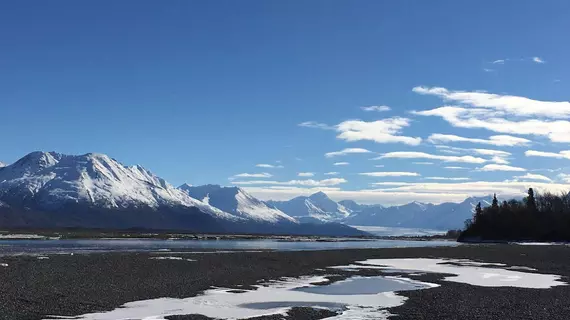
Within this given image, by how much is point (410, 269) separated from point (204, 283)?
25125mm

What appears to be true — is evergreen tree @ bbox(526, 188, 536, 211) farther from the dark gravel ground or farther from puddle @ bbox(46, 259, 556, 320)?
puddle @ bbox(46, 259, 556, 320)

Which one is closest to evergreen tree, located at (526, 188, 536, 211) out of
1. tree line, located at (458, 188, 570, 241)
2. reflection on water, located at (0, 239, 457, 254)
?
tree line, located at (458, 188, 570, 241)

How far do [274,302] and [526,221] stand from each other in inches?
6270

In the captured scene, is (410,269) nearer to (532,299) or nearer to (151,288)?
(532,299)

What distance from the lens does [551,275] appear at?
4997 centimetres

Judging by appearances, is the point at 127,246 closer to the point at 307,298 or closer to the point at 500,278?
the point at 500,278

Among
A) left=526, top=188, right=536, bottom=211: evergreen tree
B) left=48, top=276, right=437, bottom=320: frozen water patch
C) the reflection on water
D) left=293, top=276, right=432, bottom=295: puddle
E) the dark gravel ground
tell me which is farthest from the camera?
left=526, top=188, right=536, bottom=211: evergreen tree

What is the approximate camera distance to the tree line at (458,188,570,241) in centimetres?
15938

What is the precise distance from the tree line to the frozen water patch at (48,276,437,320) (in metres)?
133

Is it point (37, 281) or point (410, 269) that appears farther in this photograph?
point (410, 269)

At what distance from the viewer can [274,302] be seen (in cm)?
3191

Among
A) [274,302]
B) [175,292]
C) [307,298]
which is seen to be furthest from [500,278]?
[175,292]

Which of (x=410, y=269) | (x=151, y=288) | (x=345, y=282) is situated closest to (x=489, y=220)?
(x=410, y=269)

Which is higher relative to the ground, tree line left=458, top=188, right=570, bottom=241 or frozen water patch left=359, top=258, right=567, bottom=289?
tree line left=458, top=188, right=570, bottom=241
